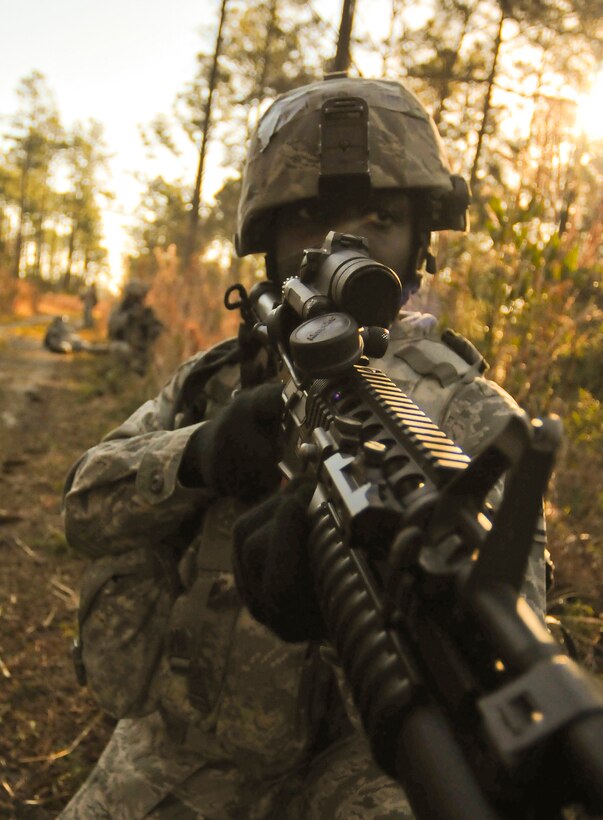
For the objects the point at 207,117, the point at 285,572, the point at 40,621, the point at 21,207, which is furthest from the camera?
the point at 21,207

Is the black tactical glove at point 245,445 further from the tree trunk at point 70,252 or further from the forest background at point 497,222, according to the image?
→ the tree trunk at point 70,252

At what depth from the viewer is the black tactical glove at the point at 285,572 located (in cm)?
122

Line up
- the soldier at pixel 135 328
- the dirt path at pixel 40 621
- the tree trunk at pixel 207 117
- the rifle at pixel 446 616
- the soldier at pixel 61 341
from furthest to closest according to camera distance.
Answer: the soldier at pixel 61 341, the tree trunk at pixel 207 117, the soldier at pixel 135 328, the dirt path at pixel 40 621, the rifle at pixel 446 616

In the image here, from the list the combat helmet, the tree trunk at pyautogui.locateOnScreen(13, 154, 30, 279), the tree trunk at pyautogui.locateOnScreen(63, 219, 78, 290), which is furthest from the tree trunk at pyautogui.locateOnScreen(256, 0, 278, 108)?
the tree trunk at pyautogui.locateOnScreen(63, 219, 78, 290)

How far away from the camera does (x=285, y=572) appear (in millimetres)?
1219

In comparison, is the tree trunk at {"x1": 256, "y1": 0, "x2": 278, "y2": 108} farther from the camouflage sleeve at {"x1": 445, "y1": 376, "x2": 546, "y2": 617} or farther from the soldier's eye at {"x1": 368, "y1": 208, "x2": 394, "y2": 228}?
the camouflage sleeve at {"x1": 445, "y1": 376, "x2": 546, "y2": 617}

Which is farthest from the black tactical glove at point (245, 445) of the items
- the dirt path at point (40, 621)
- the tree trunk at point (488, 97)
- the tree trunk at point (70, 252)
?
the tree trunk at point (70, 252)

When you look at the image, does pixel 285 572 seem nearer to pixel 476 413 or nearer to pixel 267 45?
pixel 476 413

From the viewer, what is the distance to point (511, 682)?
25.1 inches

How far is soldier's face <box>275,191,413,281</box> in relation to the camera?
2046mm

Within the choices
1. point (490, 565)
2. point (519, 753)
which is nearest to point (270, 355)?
point (490, 565)

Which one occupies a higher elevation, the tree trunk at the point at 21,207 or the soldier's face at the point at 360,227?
the soldier's face at the point at 360,227

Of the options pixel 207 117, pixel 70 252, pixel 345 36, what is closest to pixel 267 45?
pixel 207 117

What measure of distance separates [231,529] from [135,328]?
9928 mm
